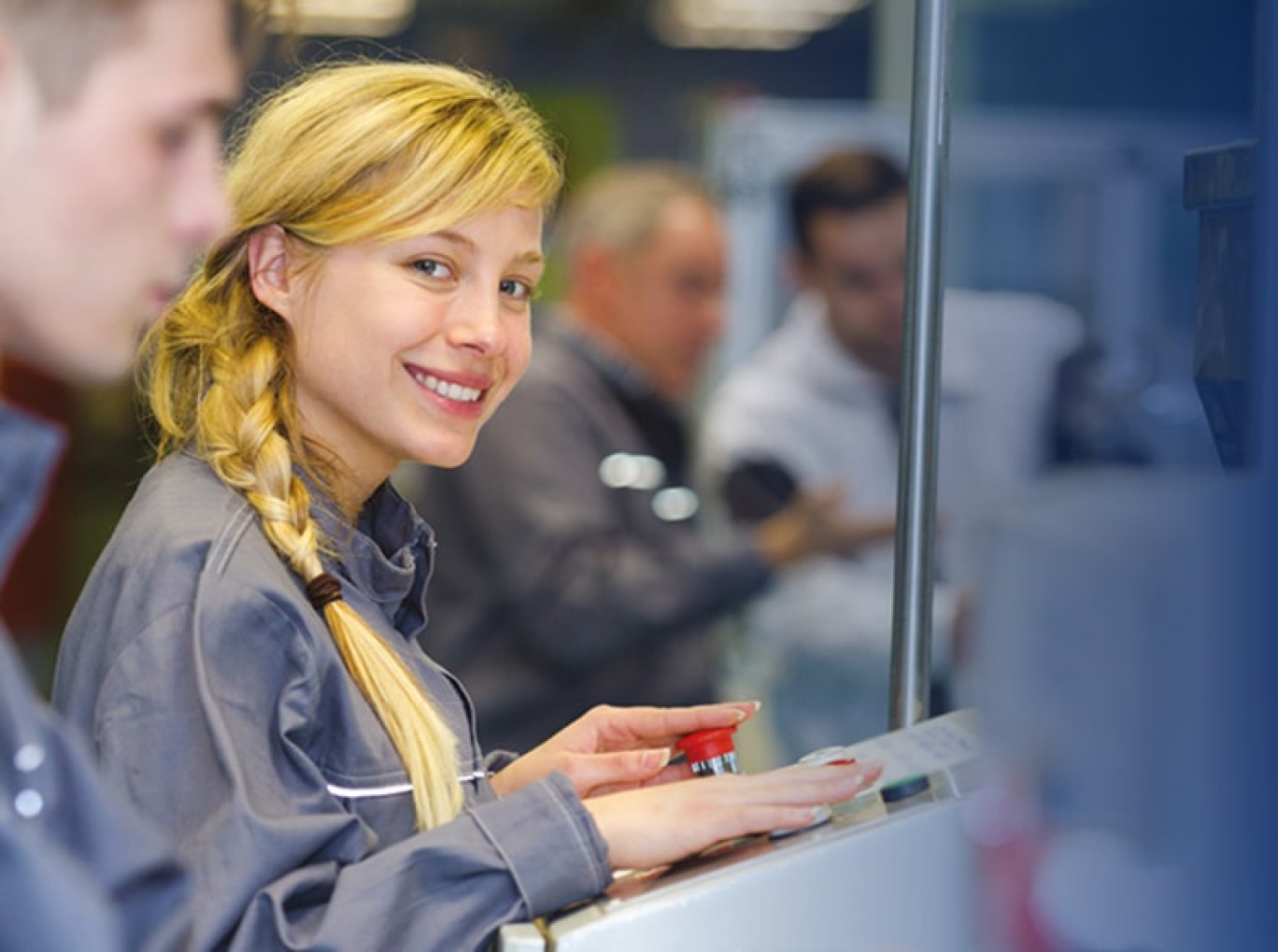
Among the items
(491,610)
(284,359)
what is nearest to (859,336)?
(491,610)

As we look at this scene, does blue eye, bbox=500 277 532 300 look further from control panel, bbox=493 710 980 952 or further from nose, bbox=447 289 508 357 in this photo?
control panel, bbox=493 710 980 952

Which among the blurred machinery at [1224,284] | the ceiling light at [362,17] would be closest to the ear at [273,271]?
the blurred machinery at [1224,284]

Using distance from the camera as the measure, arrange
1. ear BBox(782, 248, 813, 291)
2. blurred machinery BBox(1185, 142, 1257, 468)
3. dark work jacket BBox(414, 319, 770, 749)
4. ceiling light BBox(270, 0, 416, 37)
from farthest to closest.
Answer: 1. ceiling light BBox(270, 0, 416, 37)
2. ear BBox(782, 248, 813, 291)
3. dark work jacket BBox(414, 319, 770, 749)
4. blurred machinery BBox(1185, 142, 1257, 468)

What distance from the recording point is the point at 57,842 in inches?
30.0

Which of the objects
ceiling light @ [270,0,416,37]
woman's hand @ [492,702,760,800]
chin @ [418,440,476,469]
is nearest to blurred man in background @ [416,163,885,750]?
woman's hand @ [492,702,760,800]

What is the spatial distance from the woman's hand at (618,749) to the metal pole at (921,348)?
12cm

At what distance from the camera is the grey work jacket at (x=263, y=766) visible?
95 cm

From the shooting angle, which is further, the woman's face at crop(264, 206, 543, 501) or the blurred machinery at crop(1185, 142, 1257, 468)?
the woman's face at crop(264, 206, 543, 501)

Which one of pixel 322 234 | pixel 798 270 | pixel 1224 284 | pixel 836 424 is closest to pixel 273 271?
pixel 322 234

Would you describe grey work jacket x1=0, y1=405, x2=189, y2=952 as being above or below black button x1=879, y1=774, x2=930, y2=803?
above

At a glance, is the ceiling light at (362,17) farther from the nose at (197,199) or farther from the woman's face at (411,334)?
the nose at (197,199)

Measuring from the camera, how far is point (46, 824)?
0.76 meters

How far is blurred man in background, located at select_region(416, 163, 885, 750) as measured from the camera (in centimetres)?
222

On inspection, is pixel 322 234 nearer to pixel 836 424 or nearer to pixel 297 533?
pixel 297 533
